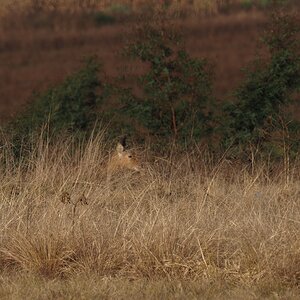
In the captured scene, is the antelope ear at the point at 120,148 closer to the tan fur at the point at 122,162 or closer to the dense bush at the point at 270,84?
the tan fur at the point at 122,162

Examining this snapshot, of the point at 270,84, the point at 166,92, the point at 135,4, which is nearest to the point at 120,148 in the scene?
the point at 166,92

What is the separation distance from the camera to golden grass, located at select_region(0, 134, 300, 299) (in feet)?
20.4

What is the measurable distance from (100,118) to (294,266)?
7411mm

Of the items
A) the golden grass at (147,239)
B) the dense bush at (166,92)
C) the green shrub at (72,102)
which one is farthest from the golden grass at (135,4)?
the golden grass at (147,239)

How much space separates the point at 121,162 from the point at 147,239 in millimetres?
3026

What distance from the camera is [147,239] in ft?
22.3

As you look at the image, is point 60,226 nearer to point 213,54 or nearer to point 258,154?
point 258,154

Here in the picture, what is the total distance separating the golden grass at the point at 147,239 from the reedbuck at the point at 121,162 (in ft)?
2.61

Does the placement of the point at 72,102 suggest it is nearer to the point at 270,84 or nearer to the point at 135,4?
the point at 135,4

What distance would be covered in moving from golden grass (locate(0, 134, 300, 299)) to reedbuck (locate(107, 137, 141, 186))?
2.61 ft

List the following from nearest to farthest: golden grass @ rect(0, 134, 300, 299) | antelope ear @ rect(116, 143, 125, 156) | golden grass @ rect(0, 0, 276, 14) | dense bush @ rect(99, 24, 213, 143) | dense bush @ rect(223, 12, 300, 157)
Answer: golden grass @ rect(0, 134, 300, 299)
antelope ear @ rect(116, 143, 125, 156)
dense bush @ rect(223, 12, 300, 157)
dense bush @ rect(99, 24, 213, 143)
golden grass @ rect(0, 0, 276, 14)

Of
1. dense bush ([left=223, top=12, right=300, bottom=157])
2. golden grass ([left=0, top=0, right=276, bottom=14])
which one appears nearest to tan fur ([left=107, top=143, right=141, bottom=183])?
dense bush ([left=223, top=12, right=300, bottom=157])

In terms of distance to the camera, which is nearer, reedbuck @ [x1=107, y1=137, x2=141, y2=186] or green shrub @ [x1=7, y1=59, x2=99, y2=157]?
reedbuck @ [x1=107, y1=137, x2=141, y2=186]

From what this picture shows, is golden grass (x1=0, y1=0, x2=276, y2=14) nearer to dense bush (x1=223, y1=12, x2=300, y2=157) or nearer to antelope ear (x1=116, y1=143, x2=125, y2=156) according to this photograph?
dense bush (x1=223, y1=12, x2=300, y2=157)
